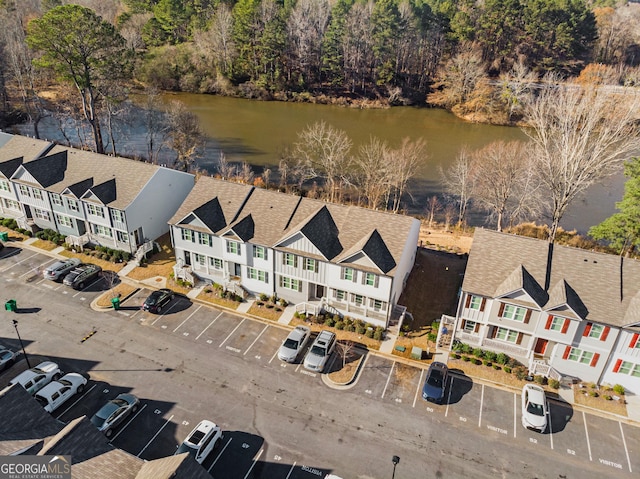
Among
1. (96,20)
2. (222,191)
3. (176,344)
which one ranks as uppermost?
(96,20)

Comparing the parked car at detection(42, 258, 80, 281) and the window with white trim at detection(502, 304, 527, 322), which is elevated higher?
the window with white trim at detection(502, 304, 527, 322)

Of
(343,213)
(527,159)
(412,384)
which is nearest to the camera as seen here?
(412,384)

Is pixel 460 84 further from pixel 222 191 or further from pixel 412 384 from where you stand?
pixel 412 384

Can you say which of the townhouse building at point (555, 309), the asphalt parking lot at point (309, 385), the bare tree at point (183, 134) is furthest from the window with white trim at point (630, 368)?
the bare tree at point (183, 134)

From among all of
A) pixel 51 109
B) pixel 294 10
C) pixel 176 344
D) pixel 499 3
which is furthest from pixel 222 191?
pixel 499 3

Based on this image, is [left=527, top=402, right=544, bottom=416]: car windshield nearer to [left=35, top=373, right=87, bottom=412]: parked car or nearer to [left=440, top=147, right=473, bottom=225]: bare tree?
[left=440, top=147, right=473, bottom=225]: bare tree

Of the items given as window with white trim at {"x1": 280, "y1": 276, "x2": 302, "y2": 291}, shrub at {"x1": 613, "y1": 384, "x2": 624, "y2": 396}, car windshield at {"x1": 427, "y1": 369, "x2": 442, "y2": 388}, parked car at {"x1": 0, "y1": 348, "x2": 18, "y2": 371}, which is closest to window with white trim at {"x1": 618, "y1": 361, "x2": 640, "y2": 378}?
shrub at {"x1": 613, "y1": 384, "x2": 624, "y2": 396}

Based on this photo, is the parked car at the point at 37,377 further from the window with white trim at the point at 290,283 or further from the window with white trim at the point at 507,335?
the window with white trim at the point at 507,335

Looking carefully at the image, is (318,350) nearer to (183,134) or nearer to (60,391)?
(60,391)
